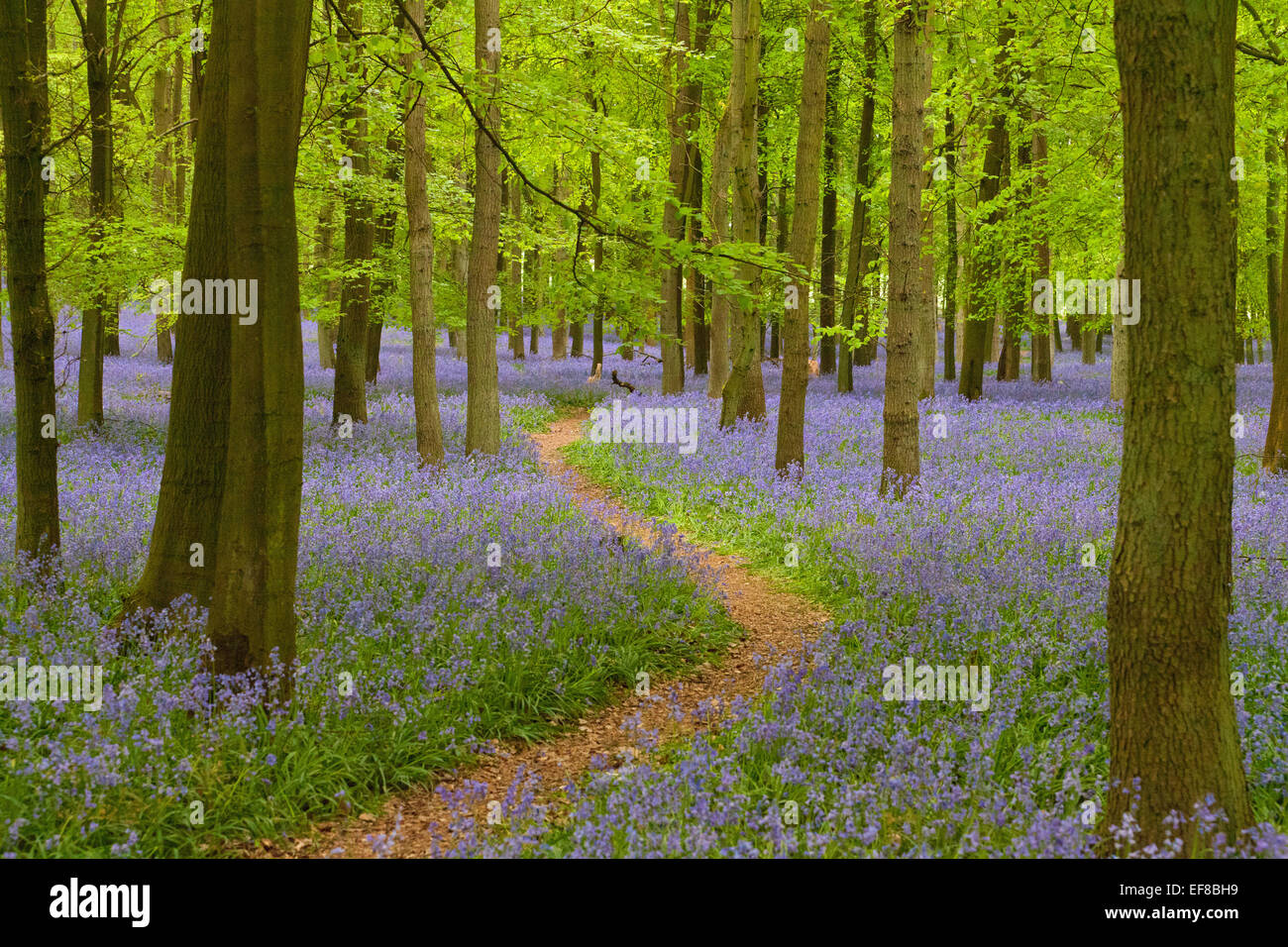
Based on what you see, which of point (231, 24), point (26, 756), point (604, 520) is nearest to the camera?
point (26, 756)

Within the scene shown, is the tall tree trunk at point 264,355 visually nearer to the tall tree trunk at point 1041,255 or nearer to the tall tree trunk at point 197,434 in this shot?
the tall tree trunk at point 197,434

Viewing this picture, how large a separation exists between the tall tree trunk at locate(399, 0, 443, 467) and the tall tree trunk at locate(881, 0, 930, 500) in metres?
6.65

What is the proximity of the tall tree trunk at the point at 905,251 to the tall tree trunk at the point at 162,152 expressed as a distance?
1252cm

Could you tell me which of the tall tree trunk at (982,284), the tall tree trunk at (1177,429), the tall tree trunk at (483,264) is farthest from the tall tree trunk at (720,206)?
the tall tree trunk at (1177,429)

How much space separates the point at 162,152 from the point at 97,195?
14053 mm

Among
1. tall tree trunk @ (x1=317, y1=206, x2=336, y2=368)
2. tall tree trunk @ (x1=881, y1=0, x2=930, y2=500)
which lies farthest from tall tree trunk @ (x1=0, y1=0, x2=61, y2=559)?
tall tree trunk @ (x1=317, y1=206, x2=336, y2=368)

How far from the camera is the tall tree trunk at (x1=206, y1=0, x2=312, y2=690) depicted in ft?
17.0

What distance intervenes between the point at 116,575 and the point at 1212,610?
311 inches

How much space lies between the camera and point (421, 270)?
13602 mm

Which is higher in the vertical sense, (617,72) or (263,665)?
(617,72)

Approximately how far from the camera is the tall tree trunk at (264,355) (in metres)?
5.18

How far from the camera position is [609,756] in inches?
227
